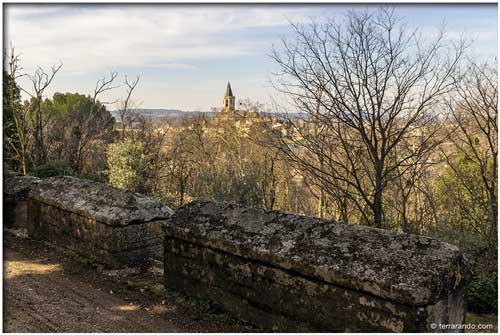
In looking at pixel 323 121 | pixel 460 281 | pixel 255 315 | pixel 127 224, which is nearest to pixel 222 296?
pixel 255 315

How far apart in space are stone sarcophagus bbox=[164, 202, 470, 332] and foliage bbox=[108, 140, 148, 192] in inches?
479

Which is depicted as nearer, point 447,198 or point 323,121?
point 323,121

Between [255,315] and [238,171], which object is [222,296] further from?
[238,171]

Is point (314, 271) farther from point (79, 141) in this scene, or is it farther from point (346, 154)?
point (79, 141)

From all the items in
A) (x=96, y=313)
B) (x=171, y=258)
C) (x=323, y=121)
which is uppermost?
(x=323, y=121)

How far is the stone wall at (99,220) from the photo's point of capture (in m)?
5.83

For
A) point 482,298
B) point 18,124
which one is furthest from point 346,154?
point 18,124

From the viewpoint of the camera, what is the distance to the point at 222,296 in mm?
4555

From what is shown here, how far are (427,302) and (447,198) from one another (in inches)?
467

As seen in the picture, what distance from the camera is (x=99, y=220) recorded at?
19.2 feet

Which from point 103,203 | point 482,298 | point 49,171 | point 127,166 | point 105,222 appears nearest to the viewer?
point 105,222

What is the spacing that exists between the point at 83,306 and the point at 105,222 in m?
1.26

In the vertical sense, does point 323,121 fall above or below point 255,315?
above

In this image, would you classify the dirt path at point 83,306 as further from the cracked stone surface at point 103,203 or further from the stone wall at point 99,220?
the cracked stone surface at point 103,203
